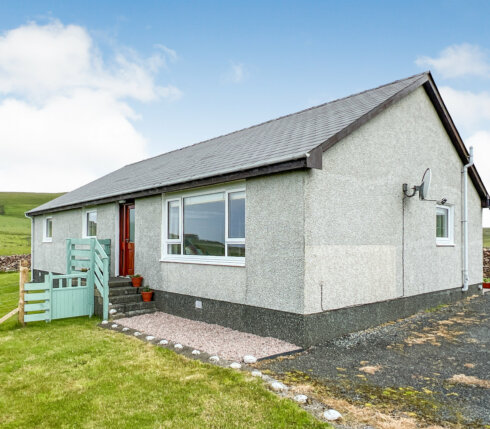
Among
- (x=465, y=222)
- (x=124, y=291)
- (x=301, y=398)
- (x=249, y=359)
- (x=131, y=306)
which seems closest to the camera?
(x=301, y=398)

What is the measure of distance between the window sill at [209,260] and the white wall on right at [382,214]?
1747mm

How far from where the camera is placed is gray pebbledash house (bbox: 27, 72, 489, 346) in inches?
260

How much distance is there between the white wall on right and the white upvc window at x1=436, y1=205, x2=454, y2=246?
A: 0.20m

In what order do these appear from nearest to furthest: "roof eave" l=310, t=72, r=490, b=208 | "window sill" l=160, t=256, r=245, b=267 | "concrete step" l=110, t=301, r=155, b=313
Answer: "roof eave" l=310, t=72, r=490, b=208
"window sill" l=160, t=256, r=245, b=267
"concrete step" l=110, t=301, r=155, b=313

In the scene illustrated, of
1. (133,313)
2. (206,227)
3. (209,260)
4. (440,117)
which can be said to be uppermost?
(440,117)

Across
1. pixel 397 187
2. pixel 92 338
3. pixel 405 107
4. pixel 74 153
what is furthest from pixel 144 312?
pixel 74 153

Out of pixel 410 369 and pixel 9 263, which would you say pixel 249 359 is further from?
pixel 9 263

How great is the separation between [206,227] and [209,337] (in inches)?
101

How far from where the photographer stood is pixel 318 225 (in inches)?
260

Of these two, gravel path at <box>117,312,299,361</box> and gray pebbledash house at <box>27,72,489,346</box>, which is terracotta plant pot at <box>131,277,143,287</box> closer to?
gray pebbledash house at <box>27,72,489,346</box>

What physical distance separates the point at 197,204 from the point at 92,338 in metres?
3.61

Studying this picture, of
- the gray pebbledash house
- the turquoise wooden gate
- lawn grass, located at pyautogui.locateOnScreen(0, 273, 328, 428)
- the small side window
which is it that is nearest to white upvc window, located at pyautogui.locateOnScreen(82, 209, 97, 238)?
the small side window

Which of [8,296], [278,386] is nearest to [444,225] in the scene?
[278,386]

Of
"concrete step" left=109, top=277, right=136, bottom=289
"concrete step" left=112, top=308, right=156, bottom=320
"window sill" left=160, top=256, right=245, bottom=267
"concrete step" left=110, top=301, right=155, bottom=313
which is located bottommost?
"concrete step" left=112, top=308, right=156, bottom=320
